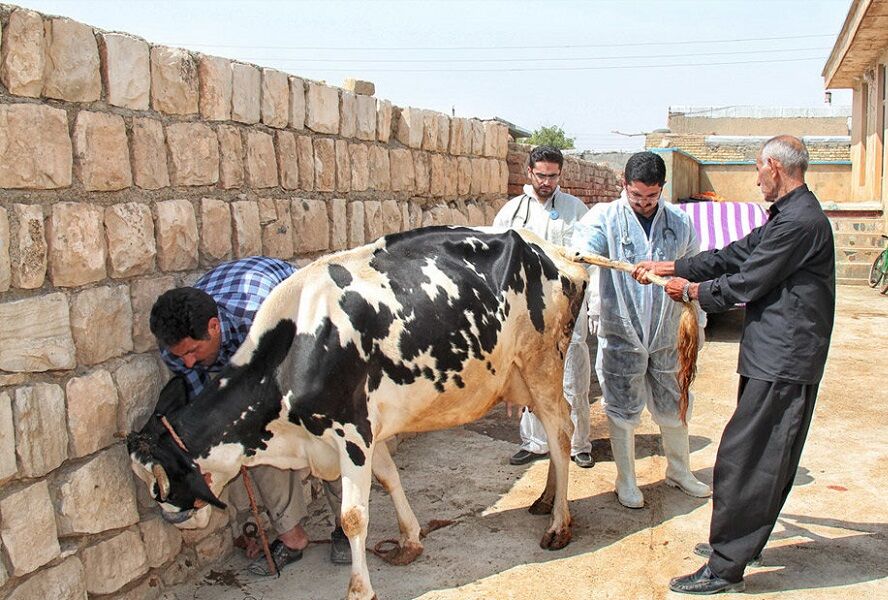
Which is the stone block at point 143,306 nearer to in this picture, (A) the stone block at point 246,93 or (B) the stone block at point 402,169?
(A) the stone block at point 246,93

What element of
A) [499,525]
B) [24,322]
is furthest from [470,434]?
[24,322]

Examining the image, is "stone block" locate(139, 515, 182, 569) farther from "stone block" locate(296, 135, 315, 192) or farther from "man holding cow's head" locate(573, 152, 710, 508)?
"man holding cow's head" locate(573, 152, 710, 508)

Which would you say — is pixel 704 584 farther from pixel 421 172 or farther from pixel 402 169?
pixel 421 172

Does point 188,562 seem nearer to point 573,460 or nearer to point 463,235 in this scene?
point 463,235

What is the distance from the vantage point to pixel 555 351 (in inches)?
189

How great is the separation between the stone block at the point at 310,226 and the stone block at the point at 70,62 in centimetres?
171

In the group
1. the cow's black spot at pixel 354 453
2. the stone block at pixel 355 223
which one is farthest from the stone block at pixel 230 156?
the cow's black spot at pixel 354 453

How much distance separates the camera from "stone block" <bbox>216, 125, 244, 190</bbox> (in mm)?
4449

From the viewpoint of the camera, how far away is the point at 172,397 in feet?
12.7

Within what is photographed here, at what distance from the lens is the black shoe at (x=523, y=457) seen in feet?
19.7

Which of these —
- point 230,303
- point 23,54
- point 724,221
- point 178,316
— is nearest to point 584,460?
point 230,303

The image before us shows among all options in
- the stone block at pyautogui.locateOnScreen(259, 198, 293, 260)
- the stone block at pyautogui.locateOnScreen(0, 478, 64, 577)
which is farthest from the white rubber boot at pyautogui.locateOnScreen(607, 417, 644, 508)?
the stone block at pyautogui.locateOnScreen(0, 478, 64, 577)

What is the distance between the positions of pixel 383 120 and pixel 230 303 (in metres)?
2.59

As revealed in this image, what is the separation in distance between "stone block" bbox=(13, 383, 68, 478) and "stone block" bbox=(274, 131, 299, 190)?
2.08 metres
